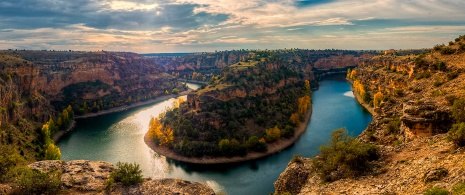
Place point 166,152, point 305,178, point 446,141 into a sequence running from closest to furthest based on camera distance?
point 446,141, point 305,178, point 166,152

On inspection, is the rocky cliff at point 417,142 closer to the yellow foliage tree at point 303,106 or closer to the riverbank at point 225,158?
the riverbank at point 225,158

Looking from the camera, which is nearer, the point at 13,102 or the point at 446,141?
the point at 446,141

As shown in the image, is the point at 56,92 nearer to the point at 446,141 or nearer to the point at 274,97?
the point at 274,97

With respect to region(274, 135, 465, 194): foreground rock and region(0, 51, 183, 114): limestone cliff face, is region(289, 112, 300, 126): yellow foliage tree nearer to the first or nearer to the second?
region(274, 135, 465, 194): foreground rock

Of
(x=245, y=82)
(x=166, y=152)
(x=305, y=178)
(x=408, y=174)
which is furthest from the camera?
(x=245, y=82)

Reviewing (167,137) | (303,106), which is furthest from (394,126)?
(303,106)

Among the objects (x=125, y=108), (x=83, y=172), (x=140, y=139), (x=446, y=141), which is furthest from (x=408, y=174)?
(x=125, y=108)

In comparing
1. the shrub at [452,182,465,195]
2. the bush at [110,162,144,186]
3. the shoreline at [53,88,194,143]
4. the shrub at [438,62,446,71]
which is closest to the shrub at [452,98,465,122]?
the shrub at [452,182,465,195]
